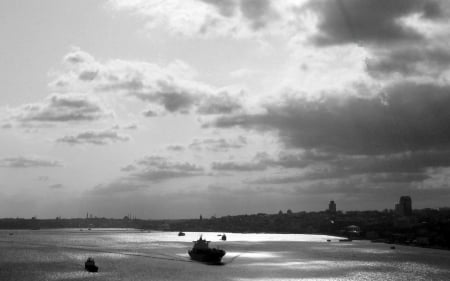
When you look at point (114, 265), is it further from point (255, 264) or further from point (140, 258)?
point (255, 264)

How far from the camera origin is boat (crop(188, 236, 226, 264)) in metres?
163

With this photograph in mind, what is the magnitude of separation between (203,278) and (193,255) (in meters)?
51.5

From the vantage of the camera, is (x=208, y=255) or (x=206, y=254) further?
(x=206, y=254)

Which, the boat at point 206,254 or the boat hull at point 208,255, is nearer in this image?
the boat hull at point 208,255

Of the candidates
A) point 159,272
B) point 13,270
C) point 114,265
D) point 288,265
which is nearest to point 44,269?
point 13,270

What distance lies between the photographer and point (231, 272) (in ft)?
457

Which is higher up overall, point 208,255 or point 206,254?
point 206,254

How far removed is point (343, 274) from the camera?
144500 millimetres

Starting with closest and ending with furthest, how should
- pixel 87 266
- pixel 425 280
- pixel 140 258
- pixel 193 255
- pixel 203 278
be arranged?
1. pixel 203 278
2. pixel 425 280
3. pixel 87 266
4. pixel 193 255
5. pixel 140 258

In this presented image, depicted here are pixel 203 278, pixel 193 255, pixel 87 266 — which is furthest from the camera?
pixel 193 255

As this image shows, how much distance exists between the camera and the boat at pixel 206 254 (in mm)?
163000

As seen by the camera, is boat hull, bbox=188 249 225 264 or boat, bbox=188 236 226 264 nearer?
→ boat hull, bbox=188 249 225 264

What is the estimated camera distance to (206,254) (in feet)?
549

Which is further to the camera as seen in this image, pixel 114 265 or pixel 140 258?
pixel 140 258
